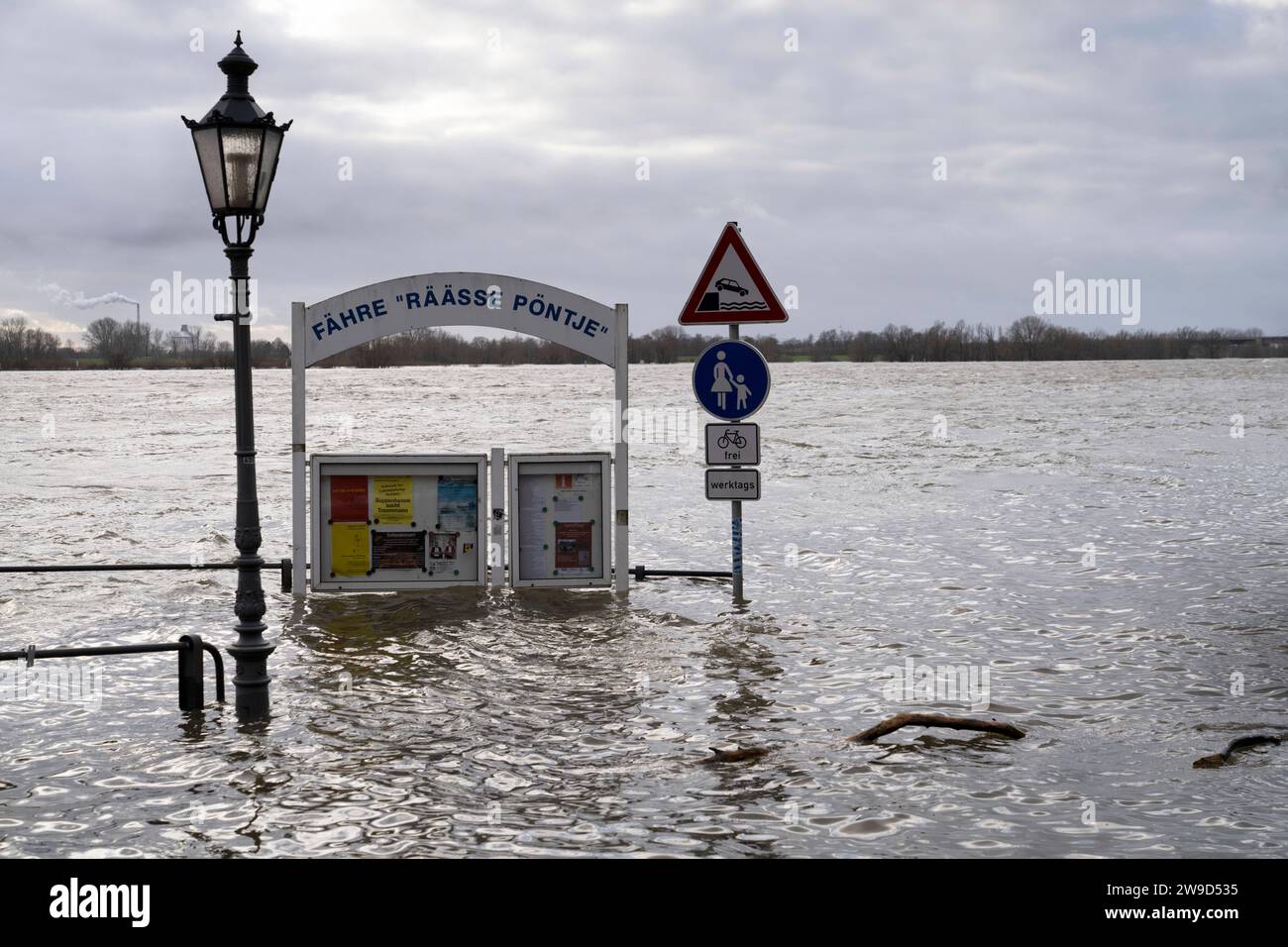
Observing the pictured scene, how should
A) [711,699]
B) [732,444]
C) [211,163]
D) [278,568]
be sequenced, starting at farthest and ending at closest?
[278,568] < [732,444] < [711,699] < [211,163]

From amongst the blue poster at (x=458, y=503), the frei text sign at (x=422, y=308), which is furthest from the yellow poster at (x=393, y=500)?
the frei text sign at (x=422, y=308)

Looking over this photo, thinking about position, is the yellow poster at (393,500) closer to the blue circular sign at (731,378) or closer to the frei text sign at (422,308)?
the frei text sign at (422,308)

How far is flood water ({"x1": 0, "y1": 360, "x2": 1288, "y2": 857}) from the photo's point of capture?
599cm

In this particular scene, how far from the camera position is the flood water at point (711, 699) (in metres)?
5.99

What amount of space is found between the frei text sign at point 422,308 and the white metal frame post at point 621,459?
665mm

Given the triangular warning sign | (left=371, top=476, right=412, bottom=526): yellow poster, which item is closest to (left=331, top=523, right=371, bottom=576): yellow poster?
(left=371, top=476, right=412, bottom=526): yellow poster

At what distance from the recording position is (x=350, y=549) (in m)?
12.9

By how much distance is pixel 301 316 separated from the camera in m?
12.6

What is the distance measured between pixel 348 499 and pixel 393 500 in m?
0.45

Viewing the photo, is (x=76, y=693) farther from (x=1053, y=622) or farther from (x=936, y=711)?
(x=1053, y=622)

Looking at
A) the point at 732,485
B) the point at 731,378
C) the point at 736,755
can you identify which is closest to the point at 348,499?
the point at 732,485

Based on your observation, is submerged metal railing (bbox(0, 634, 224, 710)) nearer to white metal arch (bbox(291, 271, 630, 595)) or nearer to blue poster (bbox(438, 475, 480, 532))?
white metal arch (bbox(291, 271, 630, 595))

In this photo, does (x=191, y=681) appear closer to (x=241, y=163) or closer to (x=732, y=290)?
(x=241, y=163)
